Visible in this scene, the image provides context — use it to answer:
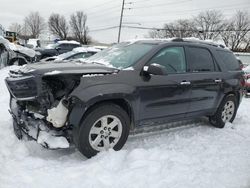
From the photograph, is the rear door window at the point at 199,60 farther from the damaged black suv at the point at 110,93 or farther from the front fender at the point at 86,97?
the front fender at the point at 86,97

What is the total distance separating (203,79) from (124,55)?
1.57 meters

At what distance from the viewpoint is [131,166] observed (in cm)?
397

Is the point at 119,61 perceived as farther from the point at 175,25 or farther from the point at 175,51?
the point at 175,25

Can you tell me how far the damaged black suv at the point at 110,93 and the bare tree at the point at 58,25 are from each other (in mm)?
79333

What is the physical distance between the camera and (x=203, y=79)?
556 centimetres

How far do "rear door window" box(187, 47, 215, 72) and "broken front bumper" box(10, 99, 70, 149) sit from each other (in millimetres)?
2559

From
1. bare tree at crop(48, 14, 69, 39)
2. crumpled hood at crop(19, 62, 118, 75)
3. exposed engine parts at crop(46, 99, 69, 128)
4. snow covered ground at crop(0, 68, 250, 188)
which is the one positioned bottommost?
snow covered ground at crop(0, 68, 250, 188)

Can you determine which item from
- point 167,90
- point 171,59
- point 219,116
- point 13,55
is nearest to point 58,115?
point 167,90

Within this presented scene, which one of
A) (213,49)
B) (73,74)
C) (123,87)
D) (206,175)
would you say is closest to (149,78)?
(123,87)

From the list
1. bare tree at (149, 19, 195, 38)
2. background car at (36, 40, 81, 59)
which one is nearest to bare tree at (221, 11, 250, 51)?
bare tree at (149, 19, 195, 38)

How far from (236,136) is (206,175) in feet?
7.14

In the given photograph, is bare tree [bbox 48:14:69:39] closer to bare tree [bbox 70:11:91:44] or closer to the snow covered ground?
bare tree [bbox 70:11:91:44]

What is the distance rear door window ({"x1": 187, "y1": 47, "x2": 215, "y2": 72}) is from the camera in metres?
5.45

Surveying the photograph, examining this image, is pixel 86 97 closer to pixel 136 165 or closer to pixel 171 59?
pixel 136 165
